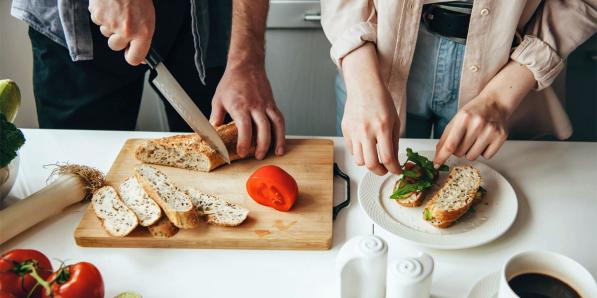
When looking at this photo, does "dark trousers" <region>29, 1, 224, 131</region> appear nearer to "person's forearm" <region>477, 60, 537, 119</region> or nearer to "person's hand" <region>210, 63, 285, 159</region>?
"person's hand" <region>210, 63, 285, 159</region>

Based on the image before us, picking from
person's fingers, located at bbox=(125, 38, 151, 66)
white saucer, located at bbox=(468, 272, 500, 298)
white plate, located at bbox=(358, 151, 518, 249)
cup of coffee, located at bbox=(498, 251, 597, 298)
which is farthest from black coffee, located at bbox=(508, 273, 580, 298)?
person's fingers, located at bbox=(125, 38, 151, 66)

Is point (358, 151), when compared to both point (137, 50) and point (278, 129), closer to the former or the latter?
point (278, 129)

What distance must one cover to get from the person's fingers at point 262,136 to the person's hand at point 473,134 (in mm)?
423

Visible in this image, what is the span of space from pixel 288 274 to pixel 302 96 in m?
1.51

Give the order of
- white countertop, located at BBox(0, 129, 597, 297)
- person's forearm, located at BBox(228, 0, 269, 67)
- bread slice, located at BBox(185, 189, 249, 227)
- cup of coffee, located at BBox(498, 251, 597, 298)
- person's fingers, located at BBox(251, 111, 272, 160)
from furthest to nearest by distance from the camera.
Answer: person's forearm, located at BBox(228, 0, 269, 67) → person's fingers, located at BBox(251, 111, 272, 160) → bread slice, located at BBox(185, 189, 249, 227) → white countertop, located at BBox(0, 129, 597, 297) → cup of coffee, located at BBox(498, 251, 597, 298)

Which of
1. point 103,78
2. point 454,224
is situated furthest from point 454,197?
point 103,78

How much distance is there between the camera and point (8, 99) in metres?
1.24

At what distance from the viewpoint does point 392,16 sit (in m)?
1.27

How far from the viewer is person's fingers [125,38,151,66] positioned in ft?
3.82

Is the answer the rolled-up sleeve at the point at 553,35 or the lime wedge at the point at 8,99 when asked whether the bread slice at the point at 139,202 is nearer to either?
the lime wedge at the point at 8,99

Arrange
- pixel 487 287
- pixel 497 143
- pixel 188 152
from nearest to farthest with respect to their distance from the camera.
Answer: pixel 487 287 → pixel 497 143 → pixel 188 152

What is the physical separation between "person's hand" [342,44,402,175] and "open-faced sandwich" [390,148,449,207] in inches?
1.4

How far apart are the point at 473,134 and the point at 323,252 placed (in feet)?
1.42

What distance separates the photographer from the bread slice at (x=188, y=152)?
1.32 m
